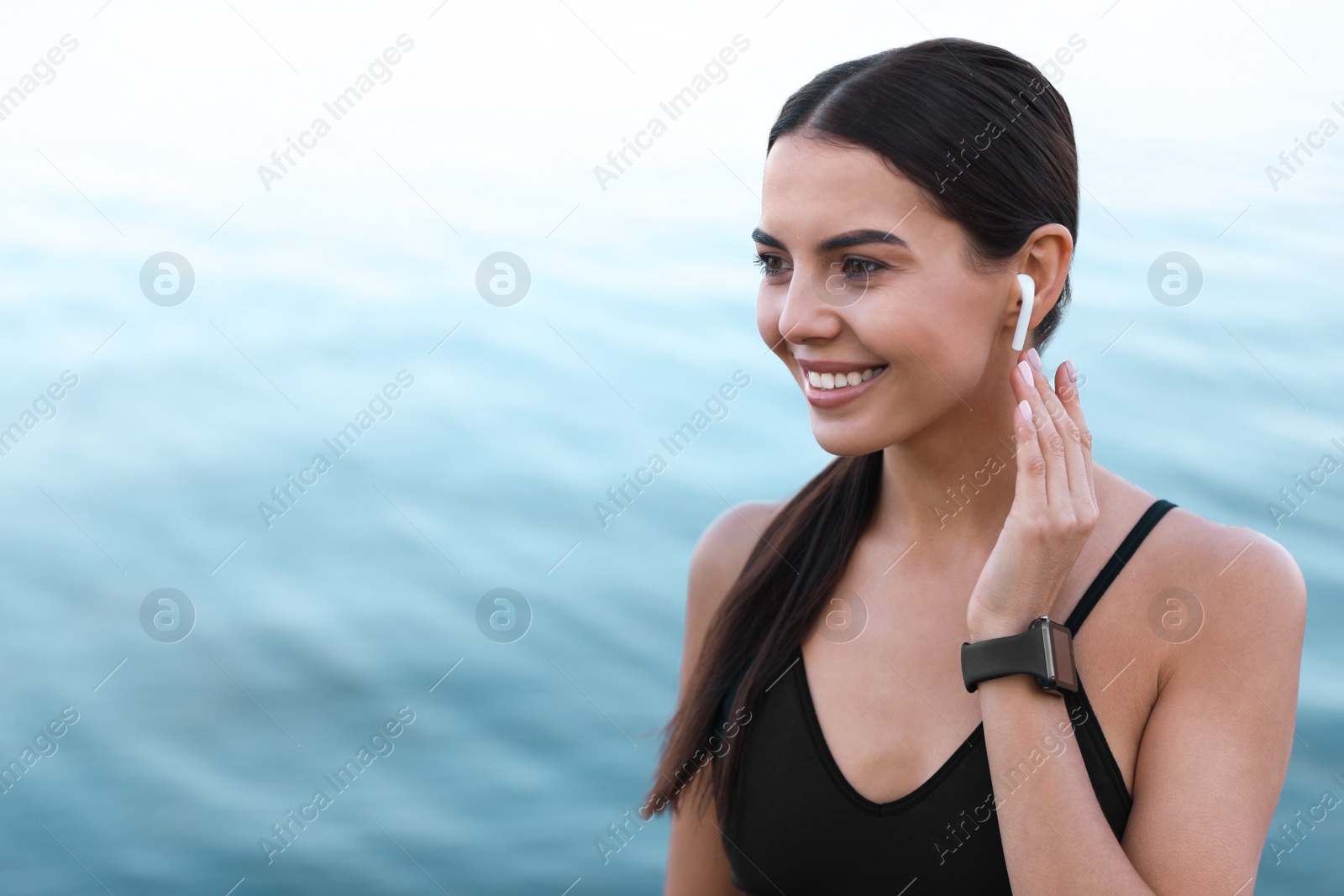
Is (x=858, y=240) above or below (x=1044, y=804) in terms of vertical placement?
above

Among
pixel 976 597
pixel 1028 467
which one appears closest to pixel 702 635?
pixel 976 597

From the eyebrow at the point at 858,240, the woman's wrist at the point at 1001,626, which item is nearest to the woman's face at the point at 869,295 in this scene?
the eyebrow at the point at 858,240

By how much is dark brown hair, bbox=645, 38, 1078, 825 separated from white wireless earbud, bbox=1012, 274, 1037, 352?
0.13 feet

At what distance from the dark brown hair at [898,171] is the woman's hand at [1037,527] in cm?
23

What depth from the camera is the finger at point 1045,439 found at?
4.85 feet

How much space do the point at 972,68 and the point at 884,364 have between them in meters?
0.40

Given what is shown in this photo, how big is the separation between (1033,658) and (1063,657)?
36mm

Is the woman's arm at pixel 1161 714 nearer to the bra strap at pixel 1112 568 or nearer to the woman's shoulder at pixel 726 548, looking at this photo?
the bra strap at pixel 1112 568

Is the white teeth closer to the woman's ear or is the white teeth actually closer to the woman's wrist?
the woman's ear

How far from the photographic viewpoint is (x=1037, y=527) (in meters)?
1.46

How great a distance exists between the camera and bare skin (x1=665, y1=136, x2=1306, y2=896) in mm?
1408

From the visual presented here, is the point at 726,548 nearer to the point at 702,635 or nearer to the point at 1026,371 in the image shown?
the point at 702,635

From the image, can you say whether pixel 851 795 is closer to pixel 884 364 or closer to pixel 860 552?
pixel 860 552

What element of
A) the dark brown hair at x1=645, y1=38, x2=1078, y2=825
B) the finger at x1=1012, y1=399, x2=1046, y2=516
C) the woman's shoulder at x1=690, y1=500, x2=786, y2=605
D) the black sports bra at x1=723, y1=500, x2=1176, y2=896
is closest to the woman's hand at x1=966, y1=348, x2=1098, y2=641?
the finger at x1=1012, y1=399, x2=1046, y2=516
